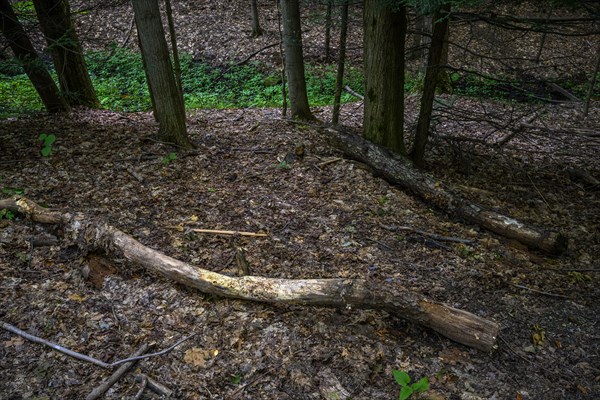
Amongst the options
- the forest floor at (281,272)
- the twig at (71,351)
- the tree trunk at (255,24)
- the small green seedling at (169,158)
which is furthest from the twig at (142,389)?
the tree trunk at (255,24)

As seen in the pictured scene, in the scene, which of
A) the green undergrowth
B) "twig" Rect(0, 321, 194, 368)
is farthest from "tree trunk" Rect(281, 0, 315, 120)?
"twig" Rect(0, 321, 194, 368)

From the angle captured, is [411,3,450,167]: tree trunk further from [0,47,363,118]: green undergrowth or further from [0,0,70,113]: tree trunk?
[0,0,70,113]: tree trunk

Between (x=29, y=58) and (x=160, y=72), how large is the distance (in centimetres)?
315

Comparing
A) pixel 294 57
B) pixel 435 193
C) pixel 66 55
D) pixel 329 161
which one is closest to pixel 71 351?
pixel 329 161

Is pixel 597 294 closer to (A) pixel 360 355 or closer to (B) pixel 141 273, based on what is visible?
(A) pixel 360 355

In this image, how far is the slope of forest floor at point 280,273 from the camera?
3611 mm

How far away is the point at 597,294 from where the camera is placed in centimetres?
488

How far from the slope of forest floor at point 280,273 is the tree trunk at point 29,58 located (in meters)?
1.08

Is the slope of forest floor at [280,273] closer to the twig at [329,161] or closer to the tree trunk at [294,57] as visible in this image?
the twig at [329,161]

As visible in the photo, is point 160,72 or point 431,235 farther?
point 160,72

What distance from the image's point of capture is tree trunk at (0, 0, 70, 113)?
23.5ft

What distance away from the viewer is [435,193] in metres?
6.34

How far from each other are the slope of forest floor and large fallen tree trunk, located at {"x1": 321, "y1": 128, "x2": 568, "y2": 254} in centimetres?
18

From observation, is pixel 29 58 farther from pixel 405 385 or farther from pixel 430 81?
pixel 405 385
